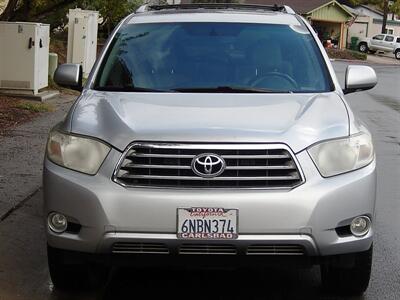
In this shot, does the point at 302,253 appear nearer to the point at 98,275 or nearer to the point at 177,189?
the point at 177,189

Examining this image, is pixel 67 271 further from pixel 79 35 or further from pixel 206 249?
pixel 79 35

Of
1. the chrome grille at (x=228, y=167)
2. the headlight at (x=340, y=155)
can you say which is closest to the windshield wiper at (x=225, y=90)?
the headlight at (x=340, y=155)

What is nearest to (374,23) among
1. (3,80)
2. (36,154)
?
(3,80)

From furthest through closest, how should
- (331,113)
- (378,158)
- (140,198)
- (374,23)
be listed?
(374,23) → (378,158) → (331,113) → (140,198)

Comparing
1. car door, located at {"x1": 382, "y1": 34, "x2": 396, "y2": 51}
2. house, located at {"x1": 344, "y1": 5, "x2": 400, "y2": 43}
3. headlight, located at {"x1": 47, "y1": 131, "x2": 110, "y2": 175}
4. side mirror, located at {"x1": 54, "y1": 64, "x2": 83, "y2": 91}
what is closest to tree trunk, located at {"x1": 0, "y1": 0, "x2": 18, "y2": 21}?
side mirror, located at {"x1": 54, "y1": 64, "x2": 83, "y2": 91}

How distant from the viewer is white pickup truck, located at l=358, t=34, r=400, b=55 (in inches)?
2281

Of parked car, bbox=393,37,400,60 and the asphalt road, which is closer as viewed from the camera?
the asphalt road

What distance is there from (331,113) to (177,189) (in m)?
1.13

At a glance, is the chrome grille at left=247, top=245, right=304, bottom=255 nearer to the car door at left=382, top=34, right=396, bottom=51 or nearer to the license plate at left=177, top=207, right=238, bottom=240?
the license plate at left=177, top=207, right=238, bottom=240

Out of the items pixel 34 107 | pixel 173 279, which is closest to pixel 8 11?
pixel 34 107

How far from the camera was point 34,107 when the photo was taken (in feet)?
41.8

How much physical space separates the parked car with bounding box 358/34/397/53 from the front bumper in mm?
56046

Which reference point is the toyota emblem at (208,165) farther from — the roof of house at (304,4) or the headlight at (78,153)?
the roof of house at (304,4)

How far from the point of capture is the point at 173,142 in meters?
3.94
